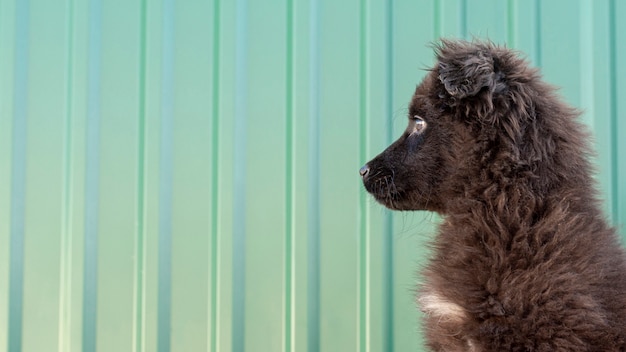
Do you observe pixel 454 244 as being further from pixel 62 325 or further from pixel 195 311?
pixel 62 325

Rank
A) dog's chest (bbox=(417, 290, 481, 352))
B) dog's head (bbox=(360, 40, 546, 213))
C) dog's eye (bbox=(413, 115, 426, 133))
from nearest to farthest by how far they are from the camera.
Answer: dog's chest (bbox=(417, 290, 481, 352)), dog's head (bbox=(360, 40, 546, 213)), dog's eye (bbox=(413, 115, 426, 133))

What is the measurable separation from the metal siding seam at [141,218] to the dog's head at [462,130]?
4.31 ft

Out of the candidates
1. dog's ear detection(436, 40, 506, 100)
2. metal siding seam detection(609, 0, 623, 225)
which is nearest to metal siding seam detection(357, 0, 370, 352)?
dog's ear detection(436, 40, 506, 100)

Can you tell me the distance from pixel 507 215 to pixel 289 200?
4.47ft

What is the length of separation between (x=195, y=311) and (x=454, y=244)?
155 cm

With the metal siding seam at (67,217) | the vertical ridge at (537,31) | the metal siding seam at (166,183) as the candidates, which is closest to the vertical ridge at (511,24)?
the vertical ridge at (537,31)

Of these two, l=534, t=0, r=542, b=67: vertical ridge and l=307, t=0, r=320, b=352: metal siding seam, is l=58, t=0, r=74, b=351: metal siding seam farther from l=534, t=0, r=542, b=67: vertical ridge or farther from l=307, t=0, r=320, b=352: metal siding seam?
l=534, t=0, r=542, b=67: vertical ridge

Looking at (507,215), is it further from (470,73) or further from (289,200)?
(289,200)

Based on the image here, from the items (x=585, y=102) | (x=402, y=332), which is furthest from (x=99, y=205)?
(x=585, y=102)

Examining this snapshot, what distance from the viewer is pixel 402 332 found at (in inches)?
152

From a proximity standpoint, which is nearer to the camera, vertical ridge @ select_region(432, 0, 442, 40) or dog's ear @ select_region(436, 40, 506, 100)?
dog's ear @ select_region(436, 40, 506, 100)

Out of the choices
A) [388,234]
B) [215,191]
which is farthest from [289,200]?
[388,234]

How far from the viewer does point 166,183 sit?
3.82 metres

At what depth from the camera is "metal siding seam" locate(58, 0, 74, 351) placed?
12.4 feet
